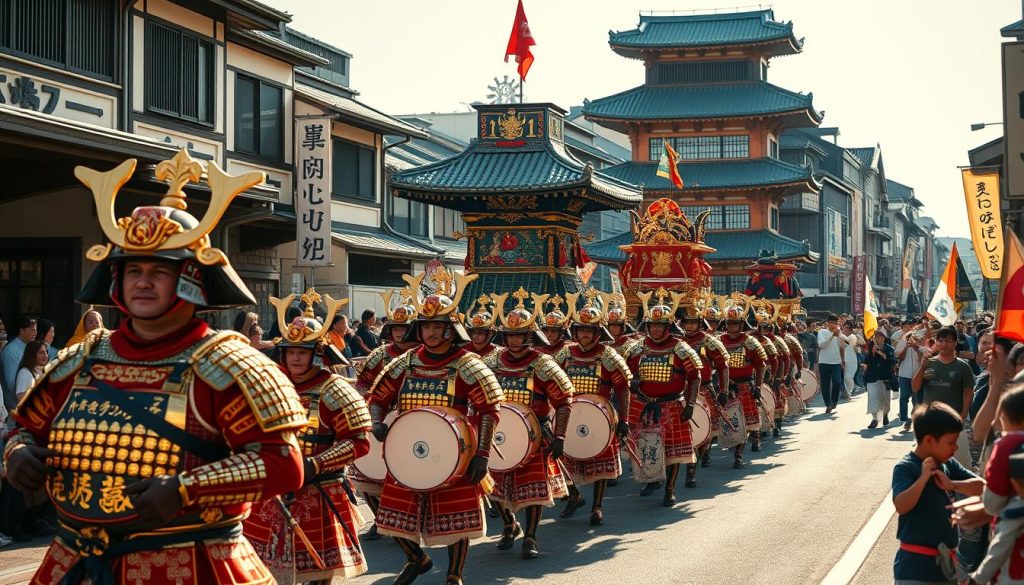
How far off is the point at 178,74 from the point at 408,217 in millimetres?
14683

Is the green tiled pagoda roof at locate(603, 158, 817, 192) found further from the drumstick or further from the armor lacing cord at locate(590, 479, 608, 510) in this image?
the armor lacing cord at locate(590, 479, 608, 510)

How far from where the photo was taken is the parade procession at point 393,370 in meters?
4.24

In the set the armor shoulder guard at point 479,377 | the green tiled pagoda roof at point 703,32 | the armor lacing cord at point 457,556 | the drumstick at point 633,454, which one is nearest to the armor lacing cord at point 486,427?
the armor shoulder guard at point 479,377

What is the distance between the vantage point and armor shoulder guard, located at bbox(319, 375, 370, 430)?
24.1ft

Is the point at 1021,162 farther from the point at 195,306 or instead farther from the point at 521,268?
the point at 521,268

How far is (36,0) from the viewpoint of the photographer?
14656 millimetres

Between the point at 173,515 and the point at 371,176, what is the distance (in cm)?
2215

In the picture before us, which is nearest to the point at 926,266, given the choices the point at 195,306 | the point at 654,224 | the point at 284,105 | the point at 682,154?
the point at 682,154

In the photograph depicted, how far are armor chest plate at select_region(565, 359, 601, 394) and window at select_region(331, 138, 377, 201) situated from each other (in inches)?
487

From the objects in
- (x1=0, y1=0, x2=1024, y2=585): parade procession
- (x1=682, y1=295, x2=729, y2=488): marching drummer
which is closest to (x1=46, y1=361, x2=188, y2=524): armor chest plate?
(x1=0, y1=0, x2=1024, y2=585): parade procession

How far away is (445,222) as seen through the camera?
3562cm

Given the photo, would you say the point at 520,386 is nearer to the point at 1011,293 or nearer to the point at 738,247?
the point at 1011,293

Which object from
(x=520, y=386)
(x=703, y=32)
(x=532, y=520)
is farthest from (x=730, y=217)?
(x=532, y=520)

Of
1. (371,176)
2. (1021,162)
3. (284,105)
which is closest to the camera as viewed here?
(1021,162)
